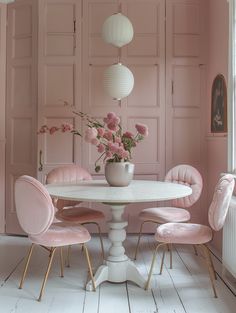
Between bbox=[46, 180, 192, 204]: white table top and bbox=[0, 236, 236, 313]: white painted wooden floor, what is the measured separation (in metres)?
0.72

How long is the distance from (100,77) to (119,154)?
68.4 inches

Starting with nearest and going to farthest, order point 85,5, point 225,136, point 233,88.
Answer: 1. point 233,88
2. point 225,136
3. point 85,5

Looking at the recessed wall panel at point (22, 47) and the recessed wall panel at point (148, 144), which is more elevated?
the recessed wall panel at point (22, 47)

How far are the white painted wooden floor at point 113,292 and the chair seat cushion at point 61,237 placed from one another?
40 centimetres

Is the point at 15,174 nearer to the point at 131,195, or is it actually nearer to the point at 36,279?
the point at 36,279

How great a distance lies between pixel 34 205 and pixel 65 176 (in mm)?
1088

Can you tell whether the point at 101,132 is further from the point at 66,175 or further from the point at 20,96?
the point at 20,96

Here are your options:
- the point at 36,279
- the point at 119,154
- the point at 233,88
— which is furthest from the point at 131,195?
the point at 233,88

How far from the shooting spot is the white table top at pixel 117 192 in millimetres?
2480

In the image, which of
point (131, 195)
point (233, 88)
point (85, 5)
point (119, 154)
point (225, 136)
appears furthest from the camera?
point (85, 5)

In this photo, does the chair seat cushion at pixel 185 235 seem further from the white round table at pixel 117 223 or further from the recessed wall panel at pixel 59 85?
the recessed wall panel at pixel 59 85

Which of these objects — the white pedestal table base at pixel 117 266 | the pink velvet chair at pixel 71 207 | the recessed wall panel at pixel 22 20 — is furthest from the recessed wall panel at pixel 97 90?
the white pedestal table base at pixel 117 266

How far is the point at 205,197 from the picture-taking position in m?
4.29

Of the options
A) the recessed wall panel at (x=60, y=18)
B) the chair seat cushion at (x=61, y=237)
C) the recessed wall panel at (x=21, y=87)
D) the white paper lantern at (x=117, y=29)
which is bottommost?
the chair seat cushion at (x=61, y=237)
